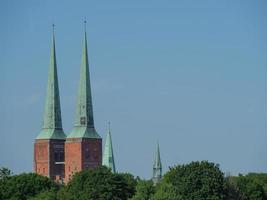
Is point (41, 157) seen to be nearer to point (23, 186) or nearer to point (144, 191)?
point (23, 186)

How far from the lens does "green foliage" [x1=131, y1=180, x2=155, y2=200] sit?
14250 cm

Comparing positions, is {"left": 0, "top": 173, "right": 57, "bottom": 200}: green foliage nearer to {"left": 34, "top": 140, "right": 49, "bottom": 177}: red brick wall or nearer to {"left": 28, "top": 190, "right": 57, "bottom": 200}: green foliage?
{"left": 28, "top": 190, "right": 57, "bottom": 200}: green foliage

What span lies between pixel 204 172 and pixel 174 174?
3698 mm

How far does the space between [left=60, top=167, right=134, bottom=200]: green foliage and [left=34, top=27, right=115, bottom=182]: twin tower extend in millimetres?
43265

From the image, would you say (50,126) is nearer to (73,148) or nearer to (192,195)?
(73,148)

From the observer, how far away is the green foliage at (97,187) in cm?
14125

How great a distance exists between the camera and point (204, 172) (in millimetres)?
144000

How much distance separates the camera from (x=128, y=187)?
501ft

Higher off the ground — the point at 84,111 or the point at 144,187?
the point at 84,111

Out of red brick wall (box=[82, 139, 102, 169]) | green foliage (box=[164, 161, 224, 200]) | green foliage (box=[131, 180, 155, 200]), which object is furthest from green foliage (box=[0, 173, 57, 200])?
red brick wall (box=[82, 139, 102, 169])

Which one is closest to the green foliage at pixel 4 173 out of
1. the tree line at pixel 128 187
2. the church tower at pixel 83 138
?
the tree line at pixel 128 187

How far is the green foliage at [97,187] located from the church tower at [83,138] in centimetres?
4290

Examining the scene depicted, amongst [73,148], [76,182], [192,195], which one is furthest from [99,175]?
[73,148]

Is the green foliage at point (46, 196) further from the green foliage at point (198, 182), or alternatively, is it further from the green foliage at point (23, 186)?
the green foliage at point (198, 182)
